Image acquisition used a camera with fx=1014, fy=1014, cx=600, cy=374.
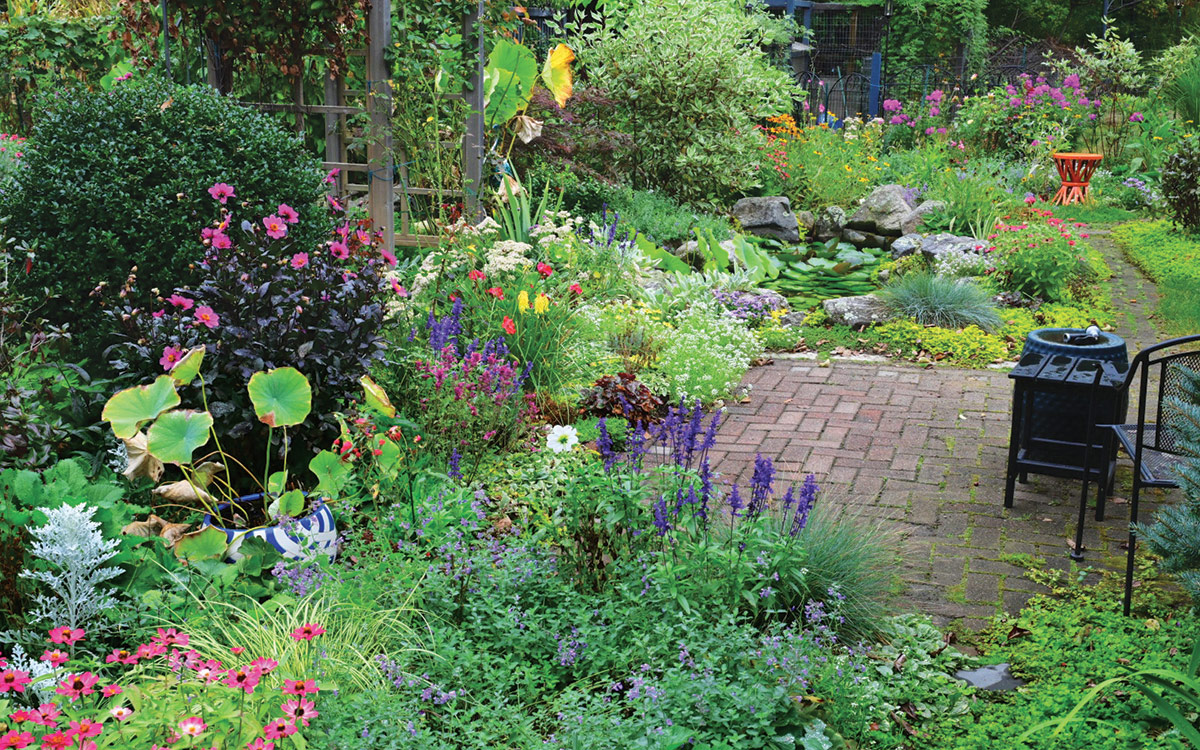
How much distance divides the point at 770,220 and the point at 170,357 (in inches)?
327

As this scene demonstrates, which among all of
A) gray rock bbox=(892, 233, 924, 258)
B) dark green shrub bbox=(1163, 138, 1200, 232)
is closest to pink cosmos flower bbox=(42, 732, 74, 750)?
gray rock bbox=(892, 233, 924, 258)

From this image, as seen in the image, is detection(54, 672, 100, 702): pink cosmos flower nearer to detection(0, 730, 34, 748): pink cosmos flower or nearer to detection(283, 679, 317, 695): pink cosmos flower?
detection(0, 730, 34, 748): pink cosmos flower

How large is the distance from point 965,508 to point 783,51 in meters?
14.2

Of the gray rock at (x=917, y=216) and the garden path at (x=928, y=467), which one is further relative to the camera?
the gray rock at (x=917, y=216)

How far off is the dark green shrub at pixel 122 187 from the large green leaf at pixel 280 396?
0.98 metres

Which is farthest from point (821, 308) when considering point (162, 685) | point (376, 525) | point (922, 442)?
point (162, 685)

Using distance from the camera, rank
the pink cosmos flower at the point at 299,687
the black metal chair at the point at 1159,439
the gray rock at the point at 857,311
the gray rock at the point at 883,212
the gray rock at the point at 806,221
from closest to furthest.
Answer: the pink cosmos flower at the point at 299,687, the black metal chair at the point at 1159,439, the gray rock at the point at 857,311, the gray rock at the point at 883,212, the gray rock at the point at 806,221

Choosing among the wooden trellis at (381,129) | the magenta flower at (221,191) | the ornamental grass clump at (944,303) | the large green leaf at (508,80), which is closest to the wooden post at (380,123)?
the wooden trellis at (381,129)

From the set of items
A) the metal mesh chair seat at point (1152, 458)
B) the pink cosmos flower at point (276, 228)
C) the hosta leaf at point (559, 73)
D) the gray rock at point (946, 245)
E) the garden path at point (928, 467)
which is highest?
the hosta leaf at point (559, 73)

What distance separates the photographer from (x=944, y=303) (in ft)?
25.7

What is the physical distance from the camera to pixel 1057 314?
313 inches

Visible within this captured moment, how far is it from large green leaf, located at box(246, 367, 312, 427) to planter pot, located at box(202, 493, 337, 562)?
13.2 inches

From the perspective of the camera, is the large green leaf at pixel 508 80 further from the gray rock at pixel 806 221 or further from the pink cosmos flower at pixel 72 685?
the pink cosmos flower at pixel 72 685

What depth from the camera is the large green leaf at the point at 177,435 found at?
134 inches
